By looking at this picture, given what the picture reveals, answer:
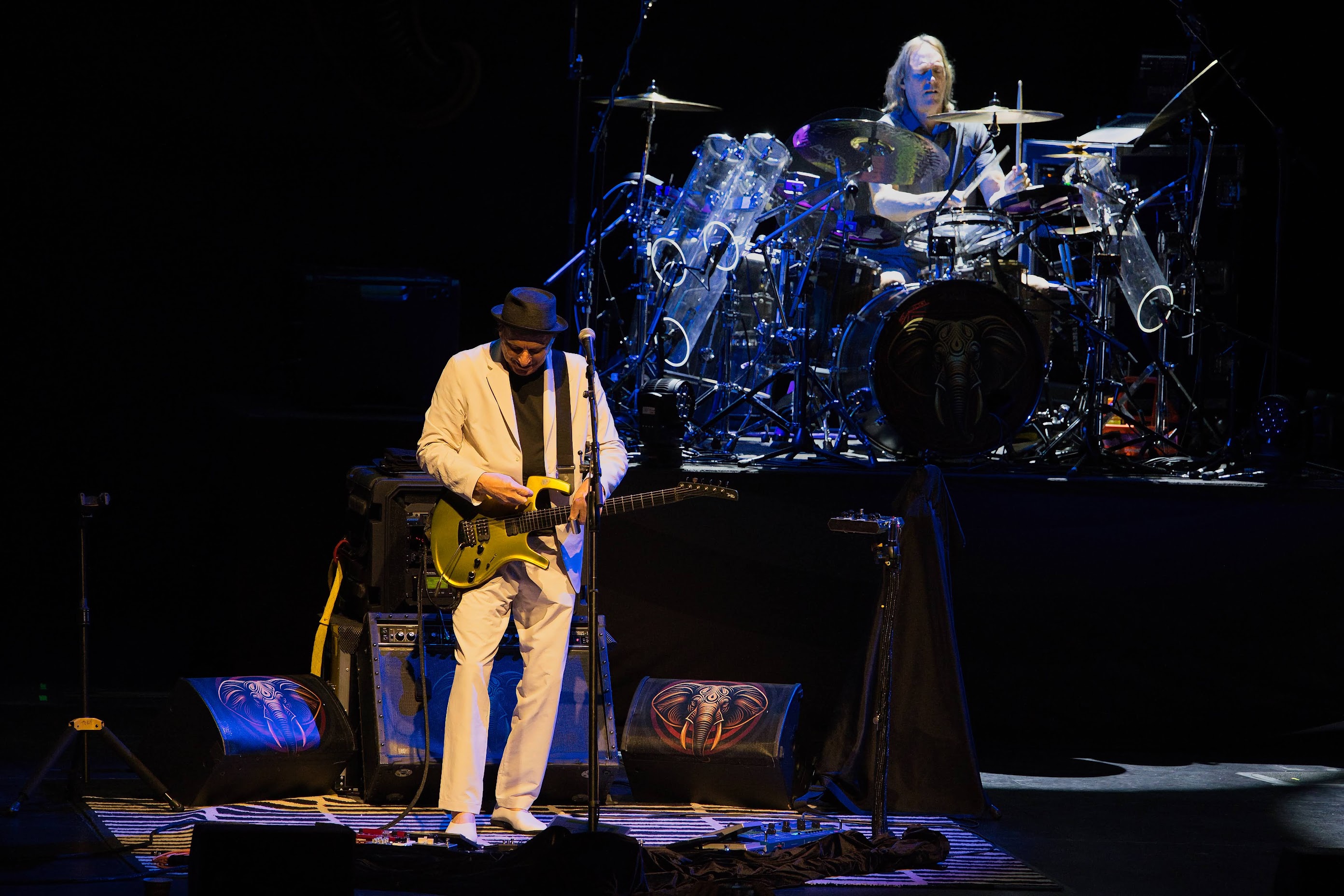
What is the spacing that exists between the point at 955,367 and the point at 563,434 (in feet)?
8.26

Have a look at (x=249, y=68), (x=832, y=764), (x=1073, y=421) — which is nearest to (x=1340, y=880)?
(x=832, y=764)

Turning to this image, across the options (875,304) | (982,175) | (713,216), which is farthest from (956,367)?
(713,216)

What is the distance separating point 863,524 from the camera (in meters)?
5.74

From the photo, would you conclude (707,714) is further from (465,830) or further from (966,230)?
(966,230)

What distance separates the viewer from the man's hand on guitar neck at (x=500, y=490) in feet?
19.2

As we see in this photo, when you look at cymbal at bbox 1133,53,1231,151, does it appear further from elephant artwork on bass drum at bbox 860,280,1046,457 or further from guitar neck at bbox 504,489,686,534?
guitar neck at bbox 504,489,686,534

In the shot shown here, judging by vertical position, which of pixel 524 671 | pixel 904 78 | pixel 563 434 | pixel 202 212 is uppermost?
pixel 904 78

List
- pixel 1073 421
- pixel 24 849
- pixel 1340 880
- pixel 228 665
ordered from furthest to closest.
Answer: pixel 1073 421
pixel 228 665
pixel 24 849
pixel 1340 880

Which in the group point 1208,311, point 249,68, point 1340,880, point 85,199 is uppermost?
point 249,68

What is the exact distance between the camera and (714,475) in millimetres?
7688

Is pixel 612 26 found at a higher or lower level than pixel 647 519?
higher

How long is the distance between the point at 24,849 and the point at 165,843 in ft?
1.54

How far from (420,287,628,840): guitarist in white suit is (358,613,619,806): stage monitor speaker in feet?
0.90

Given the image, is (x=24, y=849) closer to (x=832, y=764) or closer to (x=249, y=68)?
(x=832, y=764)
